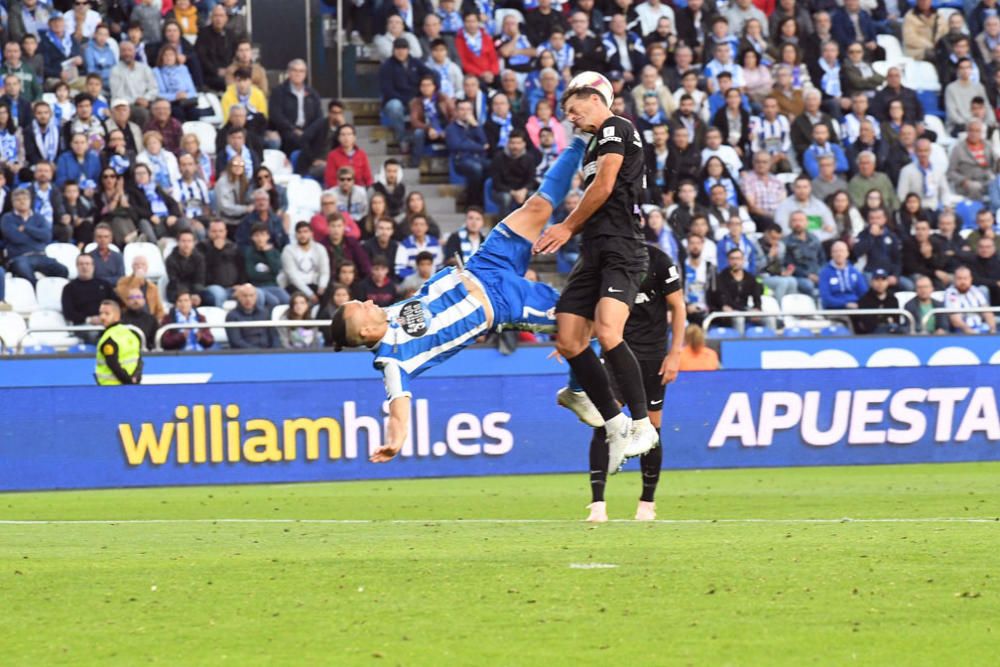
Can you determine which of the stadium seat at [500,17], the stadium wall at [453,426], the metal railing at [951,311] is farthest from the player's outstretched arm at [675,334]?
the stadium seat at [500,17]

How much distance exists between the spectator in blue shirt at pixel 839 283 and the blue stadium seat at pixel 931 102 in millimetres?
6022

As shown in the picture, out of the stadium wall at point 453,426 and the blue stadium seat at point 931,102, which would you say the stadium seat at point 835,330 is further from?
the blue stadium seat at point 931,102

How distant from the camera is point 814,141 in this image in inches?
1021

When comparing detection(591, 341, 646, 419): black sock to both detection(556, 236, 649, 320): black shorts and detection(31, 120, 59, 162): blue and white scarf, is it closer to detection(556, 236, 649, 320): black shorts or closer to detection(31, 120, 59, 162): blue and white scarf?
detection(556, 236, 649, 320): black shorts

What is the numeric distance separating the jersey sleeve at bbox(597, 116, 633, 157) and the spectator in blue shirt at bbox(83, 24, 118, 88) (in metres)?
13.5

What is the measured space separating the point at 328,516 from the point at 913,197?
13735 millimetres

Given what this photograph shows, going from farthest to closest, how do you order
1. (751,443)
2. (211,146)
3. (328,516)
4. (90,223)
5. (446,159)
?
(446,159) < (211,146) < (90,223) < (751,443) < (328,516)

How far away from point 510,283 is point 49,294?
437 inches

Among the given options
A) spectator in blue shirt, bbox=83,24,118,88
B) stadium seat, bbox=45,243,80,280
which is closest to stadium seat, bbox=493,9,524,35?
spectator in blue shirt, bbox=83,24,118,88

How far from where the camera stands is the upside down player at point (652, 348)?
12.2 m

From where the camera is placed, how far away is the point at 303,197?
75.2ft

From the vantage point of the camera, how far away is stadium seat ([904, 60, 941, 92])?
28.5m

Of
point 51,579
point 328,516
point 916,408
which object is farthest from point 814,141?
point 51,579

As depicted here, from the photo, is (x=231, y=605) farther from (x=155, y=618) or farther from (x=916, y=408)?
(x=916, y=408)
